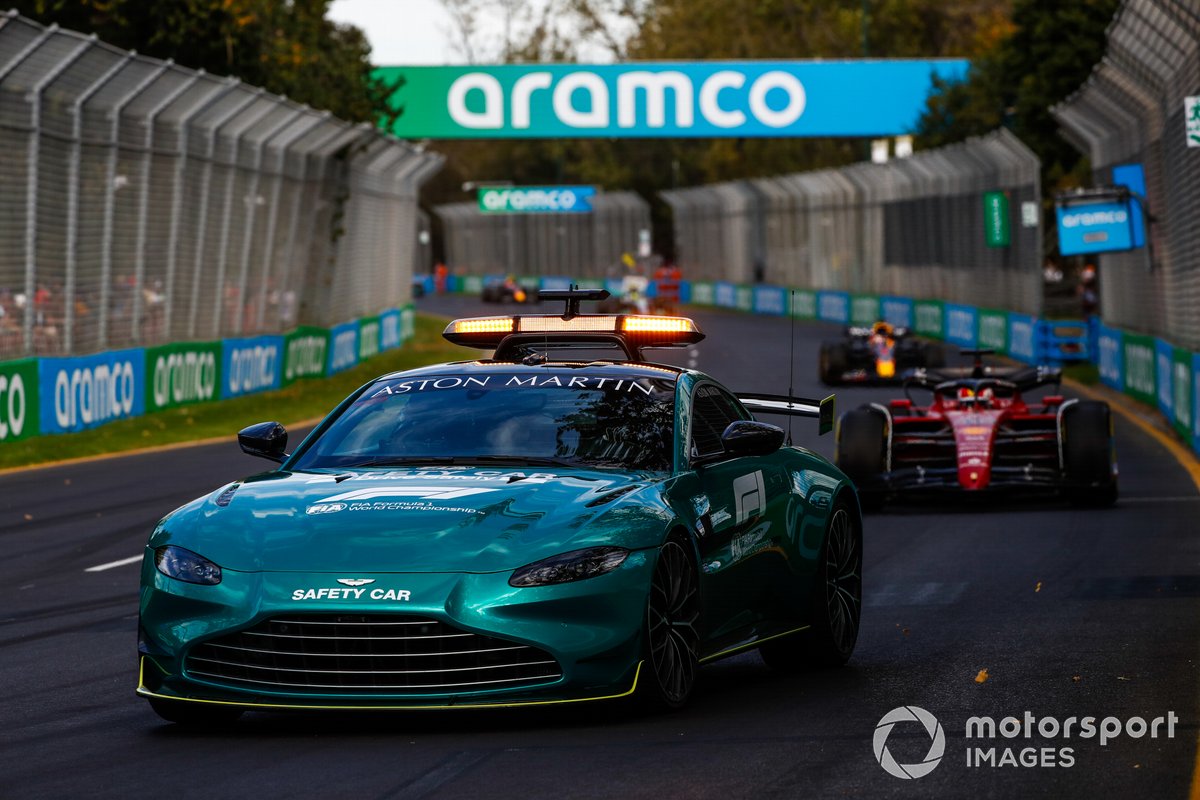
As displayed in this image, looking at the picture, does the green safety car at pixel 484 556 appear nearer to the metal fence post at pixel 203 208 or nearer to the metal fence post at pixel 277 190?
the metal fence post at pixel 203 208

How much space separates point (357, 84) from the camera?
1921 inches

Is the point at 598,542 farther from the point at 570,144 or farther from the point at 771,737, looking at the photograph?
the point at 570,144

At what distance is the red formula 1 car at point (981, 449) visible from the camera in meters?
17.7

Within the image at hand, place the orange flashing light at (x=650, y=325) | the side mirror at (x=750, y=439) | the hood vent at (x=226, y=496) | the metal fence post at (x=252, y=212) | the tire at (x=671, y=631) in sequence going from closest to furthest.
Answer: the tire at (x=671, y=631) < the hood vent at (x=226, y=496) < the side mirror at (x=750, y=439) < the orange flashing light at (x=650, y=325) < the metal fence post at (x=252, y=212)

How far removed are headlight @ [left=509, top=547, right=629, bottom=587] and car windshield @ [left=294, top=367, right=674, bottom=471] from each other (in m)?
0.90

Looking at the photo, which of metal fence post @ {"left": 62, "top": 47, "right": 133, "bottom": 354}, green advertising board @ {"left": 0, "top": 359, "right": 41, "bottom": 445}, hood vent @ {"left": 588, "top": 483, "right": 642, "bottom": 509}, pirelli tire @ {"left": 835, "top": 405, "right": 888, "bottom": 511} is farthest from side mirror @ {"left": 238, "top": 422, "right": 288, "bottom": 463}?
metal fence post @ {"left": 62, "top": 47, "right": 133, "bottom": 354}

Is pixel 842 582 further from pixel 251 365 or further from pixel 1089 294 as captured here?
pixel 1089 294

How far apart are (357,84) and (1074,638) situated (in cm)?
3995

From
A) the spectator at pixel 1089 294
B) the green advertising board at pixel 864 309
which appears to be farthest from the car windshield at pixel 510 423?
the green advertising board at pixel 864 309

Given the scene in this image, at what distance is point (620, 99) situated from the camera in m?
62.9

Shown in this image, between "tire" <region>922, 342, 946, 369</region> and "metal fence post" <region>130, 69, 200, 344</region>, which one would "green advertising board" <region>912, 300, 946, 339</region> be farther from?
"metal fence post" <region>130, 69, 200, 344</region>

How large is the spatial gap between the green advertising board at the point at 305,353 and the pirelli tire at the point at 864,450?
1878 cm

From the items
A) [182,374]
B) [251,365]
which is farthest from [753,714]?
[251,365]

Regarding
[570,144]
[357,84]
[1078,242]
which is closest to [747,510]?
[1078,242]
